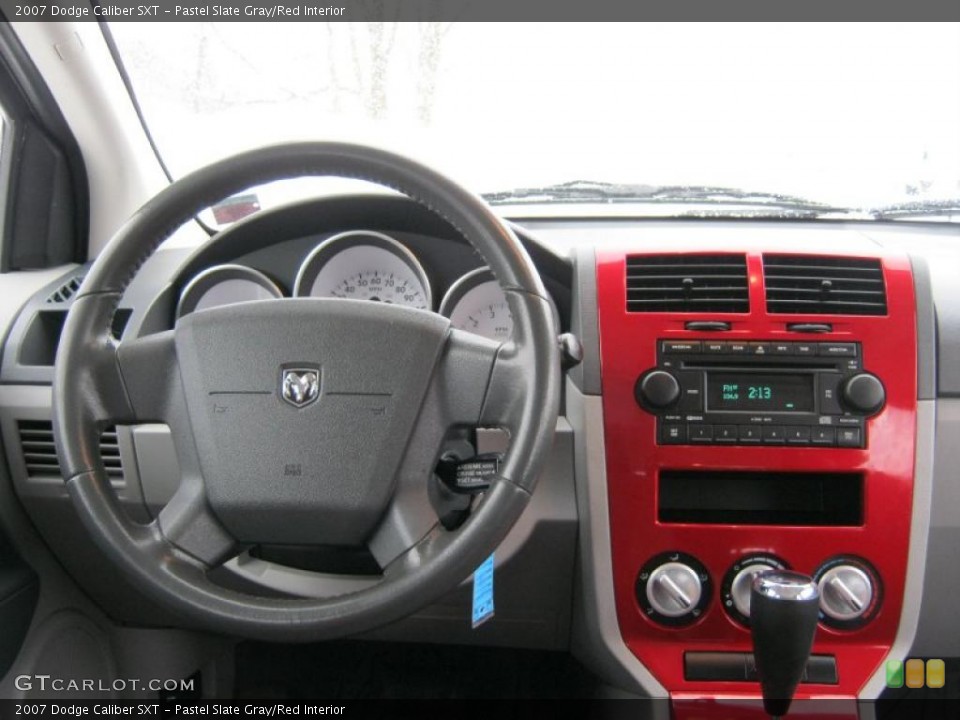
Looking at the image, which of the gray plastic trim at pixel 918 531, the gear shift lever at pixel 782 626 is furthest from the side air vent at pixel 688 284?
the gear shift lever at pixel 782 626

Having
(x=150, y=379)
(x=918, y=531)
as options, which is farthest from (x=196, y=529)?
(x=918, y=531)

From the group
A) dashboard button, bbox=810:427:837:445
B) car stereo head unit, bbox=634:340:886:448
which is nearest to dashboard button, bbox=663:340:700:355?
car stereo head unit, bbox=634:340:886:448

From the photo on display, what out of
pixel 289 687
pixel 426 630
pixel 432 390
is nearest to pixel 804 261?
pixel 432 390

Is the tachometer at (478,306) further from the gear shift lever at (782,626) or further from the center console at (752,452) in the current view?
the gear shift lever at (782,626)

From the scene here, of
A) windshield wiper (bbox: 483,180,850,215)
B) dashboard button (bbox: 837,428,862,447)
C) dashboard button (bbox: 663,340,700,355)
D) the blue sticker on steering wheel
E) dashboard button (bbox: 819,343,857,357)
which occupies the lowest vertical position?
the blue sticker on steering wheel

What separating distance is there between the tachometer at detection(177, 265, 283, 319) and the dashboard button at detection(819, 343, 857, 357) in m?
1.02

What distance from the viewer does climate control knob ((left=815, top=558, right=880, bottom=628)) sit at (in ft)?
4.77

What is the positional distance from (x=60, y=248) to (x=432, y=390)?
4.10 ft

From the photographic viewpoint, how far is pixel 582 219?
1.98 metres

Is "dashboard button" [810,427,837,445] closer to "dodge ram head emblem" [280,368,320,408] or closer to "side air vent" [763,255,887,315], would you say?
"side air vent" [763,255,887,315]

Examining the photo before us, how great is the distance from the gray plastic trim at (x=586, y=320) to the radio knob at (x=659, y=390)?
81 millimetres

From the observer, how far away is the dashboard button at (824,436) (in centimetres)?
144

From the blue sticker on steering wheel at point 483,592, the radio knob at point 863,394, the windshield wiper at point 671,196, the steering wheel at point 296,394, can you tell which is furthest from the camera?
the windshield wiper at point 671,196

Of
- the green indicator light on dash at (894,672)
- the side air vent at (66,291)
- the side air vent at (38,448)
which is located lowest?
the green indicator light on dash at (894,672)
